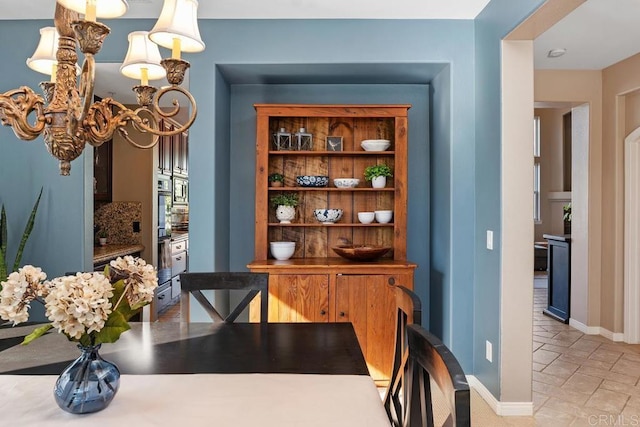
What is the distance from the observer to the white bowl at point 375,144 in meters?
3.47

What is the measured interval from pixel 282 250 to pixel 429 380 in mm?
2358

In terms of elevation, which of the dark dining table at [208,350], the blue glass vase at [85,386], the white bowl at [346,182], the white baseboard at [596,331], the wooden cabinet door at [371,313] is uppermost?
the white bowl at [346,182]

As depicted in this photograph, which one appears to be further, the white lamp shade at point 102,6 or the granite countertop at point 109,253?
the granite countertop at point 109,253

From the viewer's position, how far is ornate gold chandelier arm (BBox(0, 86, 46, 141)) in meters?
1.65

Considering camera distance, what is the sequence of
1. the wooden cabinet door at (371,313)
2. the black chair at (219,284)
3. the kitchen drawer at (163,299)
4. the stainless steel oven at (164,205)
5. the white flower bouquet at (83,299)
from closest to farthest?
the white flower bouquet at (83,299) < the black chair at (219,284) < the wooden cabinet door at (371,313) < the kitchen drawer at (163,299) < the stainless steel oven at (164,205)

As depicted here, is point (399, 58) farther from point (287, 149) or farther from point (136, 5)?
point (136, 5)

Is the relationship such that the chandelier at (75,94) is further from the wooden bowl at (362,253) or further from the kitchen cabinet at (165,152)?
the kitchen cabinet at (165,152)

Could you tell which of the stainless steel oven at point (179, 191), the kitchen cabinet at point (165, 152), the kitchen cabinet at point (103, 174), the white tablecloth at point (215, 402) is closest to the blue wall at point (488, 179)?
the white tablecloth at point (215, 402)

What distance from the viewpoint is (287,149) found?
11.6 ft

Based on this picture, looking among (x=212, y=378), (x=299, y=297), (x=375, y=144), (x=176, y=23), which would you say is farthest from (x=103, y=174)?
(x=212, y=378)

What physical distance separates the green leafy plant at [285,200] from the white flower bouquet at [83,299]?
2372 mm

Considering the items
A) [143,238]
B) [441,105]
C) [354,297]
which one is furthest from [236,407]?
[143,238]

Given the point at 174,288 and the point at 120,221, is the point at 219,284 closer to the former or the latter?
the point at 120,221

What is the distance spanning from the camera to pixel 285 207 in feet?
11.6
